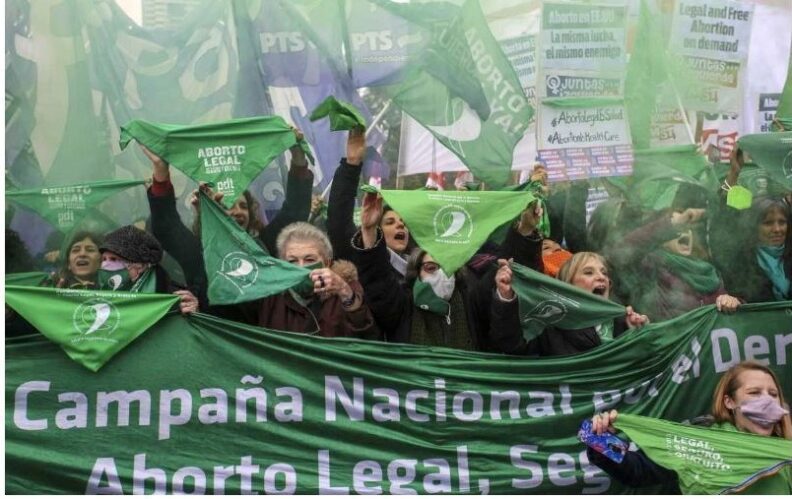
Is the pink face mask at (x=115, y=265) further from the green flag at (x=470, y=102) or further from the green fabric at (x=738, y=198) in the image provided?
the green fabric at (x=738, y=198)

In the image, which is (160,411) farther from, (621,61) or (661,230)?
(621,61)

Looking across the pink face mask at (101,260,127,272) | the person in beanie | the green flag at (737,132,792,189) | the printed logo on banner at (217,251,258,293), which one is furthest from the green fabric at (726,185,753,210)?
the pink face mask at (101,260,127,272)

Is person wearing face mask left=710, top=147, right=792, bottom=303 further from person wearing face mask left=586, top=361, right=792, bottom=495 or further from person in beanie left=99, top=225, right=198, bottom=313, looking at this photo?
person in beanie left=99, top=225, right=198, bottom=313

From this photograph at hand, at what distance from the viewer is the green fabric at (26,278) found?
682 cm

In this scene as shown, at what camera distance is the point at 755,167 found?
A: 7.89 metres

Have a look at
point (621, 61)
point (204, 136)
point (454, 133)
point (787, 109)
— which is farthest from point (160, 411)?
point (787, 109)

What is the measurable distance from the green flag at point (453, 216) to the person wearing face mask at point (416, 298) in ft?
0.47

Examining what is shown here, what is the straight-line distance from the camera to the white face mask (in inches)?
274

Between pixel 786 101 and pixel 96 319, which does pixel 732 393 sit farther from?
pixel 96 319

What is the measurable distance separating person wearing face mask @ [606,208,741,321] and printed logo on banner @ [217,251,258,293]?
2.26 meters

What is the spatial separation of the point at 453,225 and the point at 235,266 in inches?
46.5

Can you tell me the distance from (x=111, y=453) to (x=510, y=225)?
8.07ft

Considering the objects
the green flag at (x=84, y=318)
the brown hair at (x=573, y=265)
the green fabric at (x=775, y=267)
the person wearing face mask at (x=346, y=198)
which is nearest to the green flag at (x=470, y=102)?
the brown hair at (x=573, y=265)

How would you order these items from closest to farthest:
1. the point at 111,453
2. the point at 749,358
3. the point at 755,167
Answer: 1. the point at 111,453
2. the point at 749,358
3. the point at 755,167
